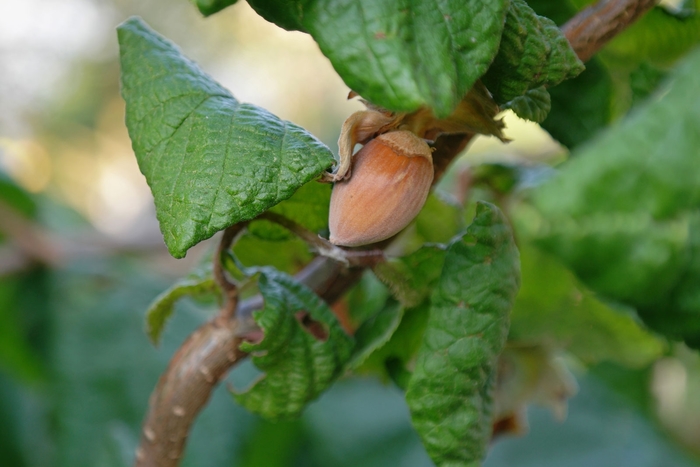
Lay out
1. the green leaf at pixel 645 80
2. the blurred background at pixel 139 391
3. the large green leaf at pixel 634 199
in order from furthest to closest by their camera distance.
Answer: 1. the blurred background at pixel 139 391
2. the green leaf at pixel 645 80
3. the large green leaf at pixel 634 199

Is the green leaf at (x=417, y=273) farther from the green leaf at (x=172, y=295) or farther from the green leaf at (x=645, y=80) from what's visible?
the green leaf at (x=645, y=80)

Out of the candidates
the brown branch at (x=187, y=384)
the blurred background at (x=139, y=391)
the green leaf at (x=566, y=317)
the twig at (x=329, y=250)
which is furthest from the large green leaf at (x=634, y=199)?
the blurred background at (x=139, y=391)

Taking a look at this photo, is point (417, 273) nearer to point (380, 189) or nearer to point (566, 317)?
point (380, 189)

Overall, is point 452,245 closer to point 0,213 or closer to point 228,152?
point 228,152

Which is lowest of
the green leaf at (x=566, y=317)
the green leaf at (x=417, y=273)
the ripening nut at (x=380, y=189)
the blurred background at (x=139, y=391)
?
the blurred background at (x=139, y=391)

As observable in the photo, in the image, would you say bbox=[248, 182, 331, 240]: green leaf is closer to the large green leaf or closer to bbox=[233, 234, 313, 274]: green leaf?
bbox=[233, 234, 313, 274]: green leaf

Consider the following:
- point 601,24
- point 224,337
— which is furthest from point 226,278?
point 601,24
